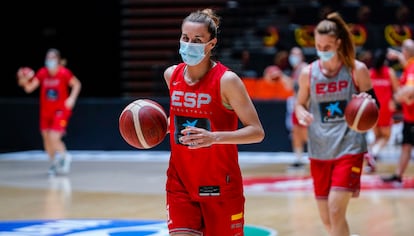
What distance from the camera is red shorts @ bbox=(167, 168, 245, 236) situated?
4676mm

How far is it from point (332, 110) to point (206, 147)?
1959 millimetres

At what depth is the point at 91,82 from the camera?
2081cm

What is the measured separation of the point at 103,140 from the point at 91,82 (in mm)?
3839

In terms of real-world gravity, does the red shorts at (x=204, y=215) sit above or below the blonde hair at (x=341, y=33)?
below

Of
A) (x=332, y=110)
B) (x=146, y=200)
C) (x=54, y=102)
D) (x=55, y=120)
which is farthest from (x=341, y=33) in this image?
(x=54, y=102)

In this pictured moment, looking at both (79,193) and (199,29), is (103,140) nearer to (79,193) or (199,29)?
(79,193)

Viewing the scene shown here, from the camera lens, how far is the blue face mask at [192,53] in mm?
4703

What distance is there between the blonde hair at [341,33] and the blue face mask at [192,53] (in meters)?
1.81

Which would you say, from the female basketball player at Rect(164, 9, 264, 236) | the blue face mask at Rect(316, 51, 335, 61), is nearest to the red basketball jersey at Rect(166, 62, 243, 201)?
the female basketball player at Rect(164, 9, 264, 236)

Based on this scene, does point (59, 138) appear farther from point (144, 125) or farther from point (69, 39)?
point (144, 125)

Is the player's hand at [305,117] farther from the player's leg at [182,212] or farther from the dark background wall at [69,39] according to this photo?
the dark background wall at [69,39]

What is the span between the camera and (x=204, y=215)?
4738 millimetres

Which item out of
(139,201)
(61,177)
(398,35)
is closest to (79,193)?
(139,201)

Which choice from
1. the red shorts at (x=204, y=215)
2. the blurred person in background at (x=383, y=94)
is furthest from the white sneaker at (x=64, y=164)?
the red shorts at (x=204, y=215)
